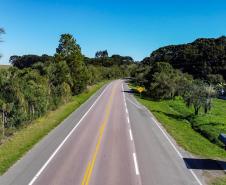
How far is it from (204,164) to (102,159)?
598cm

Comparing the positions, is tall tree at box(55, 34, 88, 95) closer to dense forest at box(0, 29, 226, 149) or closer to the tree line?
dense forest at box(0, 29, 226, 149)

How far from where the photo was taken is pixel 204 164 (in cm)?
1916

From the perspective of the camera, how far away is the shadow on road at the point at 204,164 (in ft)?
60.6

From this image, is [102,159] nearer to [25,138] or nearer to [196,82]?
[25,138]

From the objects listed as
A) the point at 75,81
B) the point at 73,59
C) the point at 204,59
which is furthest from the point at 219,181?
the point at 204,59

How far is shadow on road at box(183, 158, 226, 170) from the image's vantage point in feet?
60.6

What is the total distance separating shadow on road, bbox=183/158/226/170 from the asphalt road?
0.46 meters

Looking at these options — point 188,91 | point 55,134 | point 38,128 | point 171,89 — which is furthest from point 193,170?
A: point 171,89

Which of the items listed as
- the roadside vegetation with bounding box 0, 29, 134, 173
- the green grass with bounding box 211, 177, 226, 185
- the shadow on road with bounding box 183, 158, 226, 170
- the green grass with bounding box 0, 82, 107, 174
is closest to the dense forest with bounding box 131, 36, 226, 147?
the shadow on road with bounding box 183, 158, 226, 170

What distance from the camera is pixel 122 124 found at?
102 feet

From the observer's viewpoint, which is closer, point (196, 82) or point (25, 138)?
point (25, 138)

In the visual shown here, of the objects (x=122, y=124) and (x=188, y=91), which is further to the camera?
(x=188, y=91)

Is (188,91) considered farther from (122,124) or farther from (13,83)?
(13,83)

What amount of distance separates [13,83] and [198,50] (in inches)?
4340
